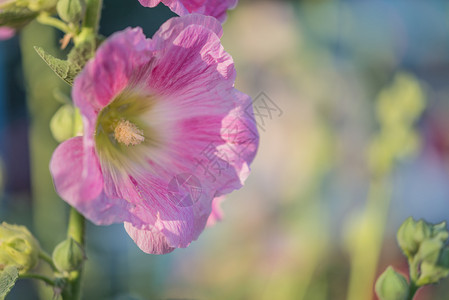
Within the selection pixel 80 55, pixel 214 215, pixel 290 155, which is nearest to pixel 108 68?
pixel 80 55

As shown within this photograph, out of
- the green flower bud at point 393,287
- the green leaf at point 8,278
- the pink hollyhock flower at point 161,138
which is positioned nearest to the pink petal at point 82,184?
the pink hollyhock flower at point 161,138

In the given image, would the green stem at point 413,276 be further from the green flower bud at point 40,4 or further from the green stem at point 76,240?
the green flower bud at point 40,4

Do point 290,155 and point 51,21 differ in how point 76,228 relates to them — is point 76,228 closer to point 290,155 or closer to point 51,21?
point 51,21

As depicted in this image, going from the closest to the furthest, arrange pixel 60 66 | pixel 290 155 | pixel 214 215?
pixel 60 66 → pixel 214 215 → pixel 290 155

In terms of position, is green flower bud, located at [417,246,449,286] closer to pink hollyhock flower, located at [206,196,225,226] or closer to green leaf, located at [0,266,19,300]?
pink hollyhock flower, located at [206,196,225,226]

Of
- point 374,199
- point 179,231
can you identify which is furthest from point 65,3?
point 374,199

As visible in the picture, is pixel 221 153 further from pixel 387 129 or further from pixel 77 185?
pixel 387 129
